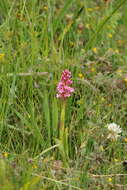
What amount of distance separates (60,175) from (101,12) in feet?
6.58

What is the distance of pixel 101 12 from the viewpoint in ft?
13.0

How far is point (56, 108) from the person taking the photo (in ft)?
8.36

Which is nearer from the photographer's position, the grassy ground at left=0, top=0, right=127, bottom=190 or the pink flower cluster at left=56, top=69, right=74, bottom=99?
the grassy ground at left=0, top=0, right=127, bottom=190

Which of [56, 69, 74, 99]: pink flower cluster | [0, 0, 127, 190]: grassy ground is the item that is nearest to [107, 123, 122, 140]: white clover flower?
[0, 0, 127, 190]: grassy ground

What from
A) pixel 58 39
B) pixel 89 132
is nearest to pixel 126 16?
pixel 58 39

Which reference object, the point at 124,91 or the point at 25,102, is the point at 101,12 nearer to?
the point at 124,91

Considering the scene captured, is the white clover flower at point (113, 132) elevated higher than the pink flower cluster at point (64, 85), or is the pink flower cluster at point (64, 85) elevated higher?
the pink flower cluster at point (64, 85)

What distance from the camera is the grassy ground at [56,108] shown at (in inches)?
88.7

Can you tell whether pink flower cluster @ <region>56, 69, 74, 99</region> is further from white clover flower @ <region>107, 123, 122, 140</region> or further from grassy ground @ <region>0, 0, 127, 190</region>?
white clover flower @ <region>107, 123, 122, 140</region>

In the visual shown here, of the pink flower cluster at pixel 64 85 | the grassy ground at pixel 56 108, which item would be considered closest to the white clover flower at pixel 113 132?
the grassy ground at pixel 56 108

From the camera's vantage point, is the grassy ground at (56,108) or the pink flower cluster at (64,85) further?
the pink flower cluster at (64,85)

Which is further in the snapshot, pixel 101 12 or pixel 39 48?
pixel 101 12

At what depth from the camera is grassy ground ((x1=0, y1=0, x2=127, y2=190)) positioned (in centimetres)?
225

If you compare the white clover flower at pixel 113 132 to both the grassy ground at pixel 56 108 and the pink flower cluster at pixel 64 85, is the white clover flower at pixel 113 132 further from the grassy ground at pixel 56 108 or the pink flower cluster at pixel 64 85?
the pink flower cluster at pixel 64 85
